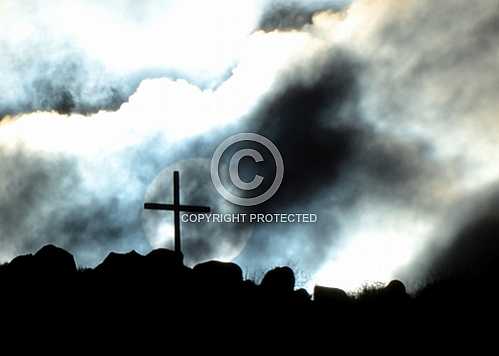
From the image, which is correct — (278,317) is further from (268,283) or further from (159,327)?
(159,327)

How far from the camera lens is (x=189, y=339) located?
A: 581 inches

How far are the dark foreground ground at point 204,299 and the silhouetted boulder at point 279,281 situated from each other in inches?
1.2

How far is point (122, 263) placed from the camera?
55.9ft

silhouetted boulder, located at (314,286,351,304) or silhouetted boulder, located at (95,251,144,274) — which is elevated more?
silhouetted boulder, located at (95,251,144,274)

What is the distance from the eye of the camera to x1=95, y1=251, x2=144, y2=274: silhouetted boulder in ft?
55.3

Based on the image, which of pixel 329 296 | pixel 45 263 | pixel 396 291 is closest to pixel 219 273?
pixel 329 296

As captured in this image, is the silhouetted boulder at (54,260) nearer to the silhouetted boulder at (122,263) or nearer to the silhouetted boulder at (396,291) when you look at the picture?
the silhouetted boulder at (122,263)

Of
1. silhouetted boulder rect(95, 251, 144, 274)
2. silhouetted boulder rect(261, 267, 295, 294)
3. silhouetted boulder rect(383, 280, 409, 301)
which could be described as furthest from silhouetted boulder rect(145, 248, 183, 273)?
silhouetted boulder rect(383, 280, 409, 301)

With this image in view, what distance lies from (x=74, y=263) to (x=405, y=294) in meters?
10.4

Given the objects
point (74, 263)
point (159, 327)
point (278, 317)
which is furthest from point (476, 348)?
point (74, 263)

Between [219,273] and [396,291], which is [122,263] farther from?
[396,291]

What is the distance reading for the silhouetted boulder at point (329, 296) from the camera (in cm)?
1678

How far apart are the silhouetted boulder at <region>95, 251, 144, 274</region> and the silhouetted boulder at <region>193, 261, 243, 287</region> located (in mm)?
1789

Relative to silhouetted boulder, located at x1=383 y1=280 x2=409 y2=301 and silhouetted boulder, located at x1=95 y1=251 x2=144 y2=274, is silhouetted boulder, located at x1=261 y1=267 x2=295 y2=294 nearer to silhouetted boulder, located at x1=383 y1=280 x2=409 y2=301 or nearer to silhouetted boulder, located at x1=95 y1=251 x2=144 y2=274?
silhouetted boulder, located at x1=383 y1=280 x2=409 y2=301
